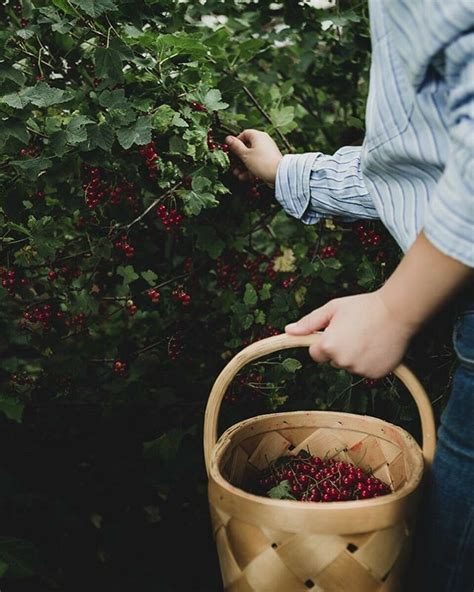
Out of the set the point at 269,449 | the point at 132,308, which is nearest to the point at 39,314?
the point at 132,308

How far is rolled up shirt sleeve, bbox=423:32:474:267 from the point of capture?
773mm

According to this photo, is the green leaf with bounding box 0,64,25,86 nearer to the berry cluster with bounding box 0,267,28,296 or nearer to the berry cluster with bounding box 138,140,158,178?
the berry cluster with bounding box 138,140,158,178

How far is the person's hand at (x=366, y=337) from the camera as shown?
930 millimetres

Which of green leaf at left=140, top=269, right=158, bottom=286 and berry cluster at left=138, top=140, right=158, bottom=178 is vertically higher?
berry cluster at left=138, top=140, right=158, bottom=178

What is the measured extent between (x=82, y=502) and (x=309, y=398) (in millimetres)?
666

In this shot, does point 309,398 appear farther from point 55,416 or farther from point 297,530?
point 297,530

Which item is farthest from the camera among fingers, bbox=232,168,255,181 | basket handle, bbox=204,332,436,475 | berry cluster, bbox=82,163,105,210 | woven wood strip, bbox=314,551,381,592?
fingers, bbox=232,168,255,181

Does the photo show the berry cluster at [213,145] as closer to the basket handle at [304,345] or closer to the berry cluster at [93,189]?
the berry cluster at [93,189]

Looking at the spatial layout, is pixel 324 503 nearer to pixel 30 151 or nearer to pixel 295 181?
pixel 295 181

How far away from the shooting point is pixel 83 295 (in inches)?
64.8

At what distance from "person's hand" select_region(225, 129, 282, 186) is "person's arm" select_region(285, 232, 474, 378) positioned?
0.51m

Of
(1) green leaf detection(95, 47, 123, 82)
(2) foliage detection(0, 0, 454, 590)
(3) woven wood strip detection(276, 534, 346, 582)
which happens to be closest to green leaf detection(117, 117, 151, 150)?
(2) foliage detection(0, 0, 454, 590)

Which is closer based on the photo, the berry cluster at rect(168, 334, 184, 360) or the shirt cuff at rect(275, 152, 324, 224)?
the shirt cuff at rect(275, 152, 324, 224)

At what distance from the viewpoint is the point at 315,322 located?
1.05 m
